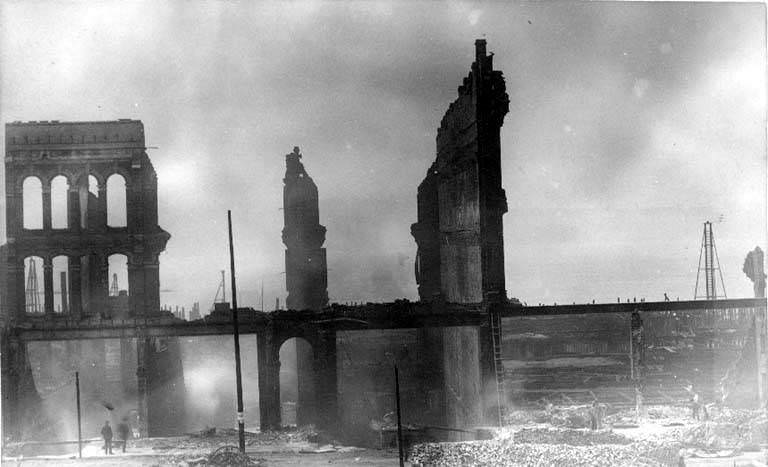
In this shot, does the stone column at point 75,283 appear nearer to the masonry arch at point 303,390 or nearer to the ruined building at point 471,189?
the masonry arch at point 303,390

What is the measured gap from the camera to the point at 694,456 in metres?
15.8

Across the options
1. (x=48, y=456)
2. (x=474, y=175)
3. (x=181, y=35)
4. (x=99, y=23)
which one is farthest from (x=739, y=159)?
(x=48, y=456)

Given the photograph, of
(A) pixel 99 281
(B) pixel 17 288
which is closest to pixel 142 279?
(A) pixel 99 281

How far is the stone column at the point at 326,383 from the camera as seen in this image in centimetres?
2109

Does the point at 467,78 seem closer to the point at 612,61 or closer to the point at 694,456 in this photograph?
the point at 612,61

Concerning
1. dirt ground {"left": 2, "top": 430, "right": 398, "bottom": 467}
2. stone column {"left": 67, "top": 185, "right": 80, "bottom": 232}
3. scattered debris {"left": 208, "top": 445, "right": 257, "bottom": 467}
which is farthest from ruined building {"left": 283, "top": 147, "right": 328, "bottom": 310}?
scattered debris {"left": 208, "top": 445, "right": 257, "bottom": 467}

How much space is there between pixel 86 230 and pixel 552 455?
17729 millimetres

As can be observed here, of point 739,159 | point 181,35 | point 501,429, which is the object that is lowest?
point 501,429

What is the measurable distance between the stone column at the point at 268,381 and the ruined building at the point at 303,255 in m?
2.73

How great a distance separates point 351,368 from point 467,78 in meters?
17.4

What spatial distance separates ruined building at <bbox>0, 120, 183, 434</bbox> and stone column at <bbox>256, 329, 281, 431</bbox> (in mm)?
4073

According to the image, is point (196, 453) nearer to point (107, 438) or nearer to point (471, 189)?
point (107, 438)

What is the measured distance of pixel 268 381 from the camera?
21109mm

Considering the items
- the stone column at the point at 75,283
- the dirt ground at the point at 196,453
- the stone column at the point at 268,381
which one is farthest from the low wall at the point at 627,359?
the stone column at the point at 75,283
